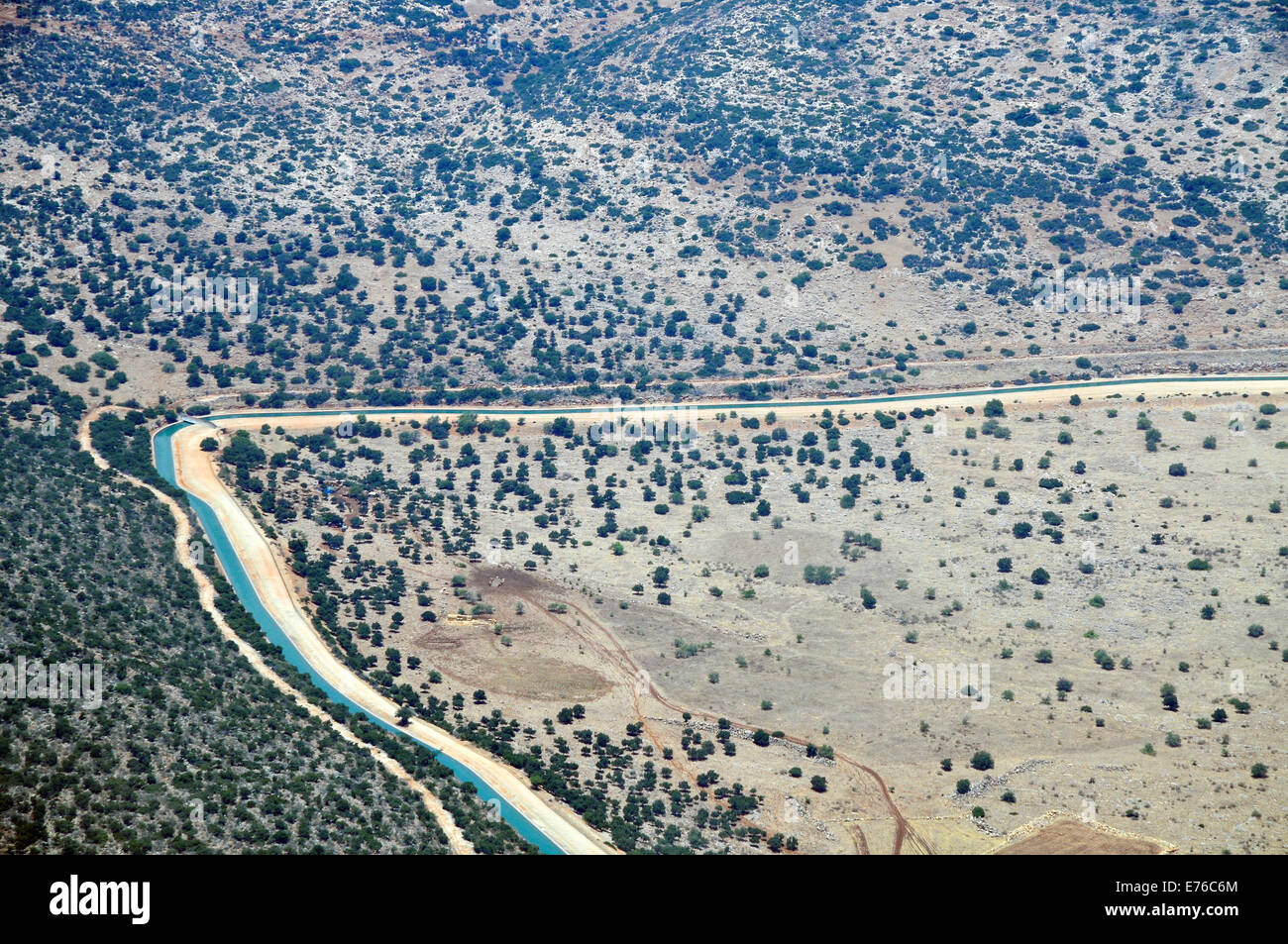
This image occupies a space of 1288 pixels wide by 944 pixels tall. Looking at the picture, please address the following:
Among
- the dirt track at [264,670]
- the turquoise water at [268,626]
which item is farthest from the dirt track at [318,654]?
the dirt track at [264,670]

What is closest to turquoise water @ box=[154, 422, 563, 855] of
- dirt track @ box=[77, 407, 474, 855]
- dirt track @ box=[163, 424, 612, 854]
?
dirt track @ box=[163, 424, 612, 854]

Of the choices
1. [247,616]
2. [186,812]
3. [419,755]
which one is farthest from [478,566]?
[186,812]

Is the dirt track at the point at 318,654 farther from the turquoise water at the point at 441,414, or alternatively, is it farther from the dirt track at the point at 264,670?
the dirt track at the point at 264,670

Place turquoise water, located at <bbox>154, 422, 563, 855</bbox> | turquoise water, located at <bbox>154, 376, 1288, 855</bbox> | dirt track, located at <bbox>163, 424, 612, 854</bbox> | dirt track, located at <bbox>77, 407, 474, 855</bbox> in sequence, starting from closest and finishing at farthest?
dirt track, located at <bbox>77, 407, 474, 855</bbox>, turquoise water, located at <bbox>154, 422, 563, 855</bbox>, dirt track, located at <bbox>163, 424, 612, 854</bbox>, turquoise water, located at <bbox>154, 376, 1288, 855</bbox>

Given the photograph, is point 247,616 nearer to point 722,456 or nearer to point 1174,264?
point 722,456

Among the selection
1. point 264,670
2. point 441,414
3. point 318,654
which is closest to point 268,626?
point 318,654

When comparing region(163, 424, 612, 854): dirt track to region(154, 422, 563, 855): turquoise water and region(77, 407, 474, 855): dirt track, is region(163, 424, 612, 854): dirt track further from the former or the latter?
region(77, 407, 474, 855): dirt track

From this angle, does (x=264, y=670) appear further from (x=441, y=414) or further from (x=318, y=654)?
(x=441, y=414)
